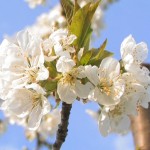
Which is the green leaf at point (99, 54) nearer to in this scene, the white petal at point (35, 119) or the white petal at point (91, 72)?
the white petal at point (91, 72)

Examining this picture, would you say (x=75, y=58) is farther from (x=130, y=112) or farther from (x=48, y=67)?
(x=130, y=112)

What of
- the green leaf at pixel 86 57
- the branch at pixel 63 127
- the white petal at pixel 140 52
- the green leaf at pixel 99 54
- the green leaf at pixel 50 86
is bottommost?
the branch at pixel 63 127

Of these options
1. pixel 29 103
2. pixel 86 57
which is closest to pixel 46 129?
pixel 29 103

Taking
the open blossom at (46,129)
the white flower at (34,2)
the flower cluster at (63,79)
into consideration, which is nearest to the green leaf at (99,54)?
the flower cluster at (63,79)

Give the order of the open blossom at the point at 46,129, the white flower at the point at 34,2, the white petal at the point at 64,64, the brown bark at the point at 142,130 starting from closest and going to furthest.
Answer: the white petal at the point at 64,64 < the brown bark at the point at 142,130 < the open blossom at the point at 46,129 < the white flower at the point at 34,2

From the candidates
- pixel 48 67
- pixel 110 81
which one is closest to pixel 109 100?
pixel 110 81

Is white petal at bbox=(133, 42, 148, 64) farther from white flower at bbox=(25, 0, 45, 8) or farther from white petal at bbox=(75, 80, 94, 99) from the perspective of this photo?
white flower at bbox=(25, 0, 45, 8)

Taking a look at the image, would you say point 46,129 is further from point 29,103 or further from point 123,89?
point 123,89
